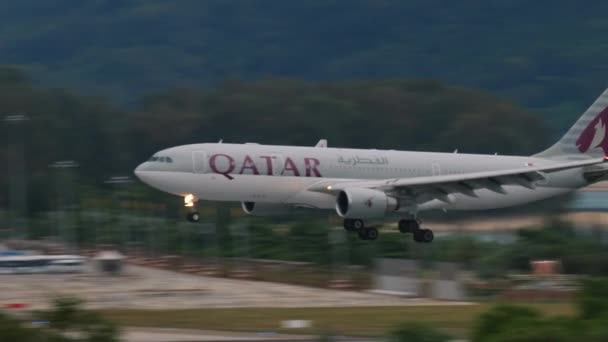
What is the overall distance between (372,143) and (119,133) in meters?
22.9

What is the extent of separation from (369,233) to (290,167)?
485 cm

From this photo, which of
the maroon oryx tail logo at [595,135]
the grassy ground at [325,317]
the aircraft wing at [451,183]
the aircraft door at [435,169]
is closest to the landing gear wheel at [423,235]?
the aircraft wing at [451,183]

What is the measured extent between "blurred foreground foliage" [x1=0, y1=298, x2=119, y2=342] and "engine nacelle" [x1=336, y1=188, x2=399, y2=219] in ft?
79.5

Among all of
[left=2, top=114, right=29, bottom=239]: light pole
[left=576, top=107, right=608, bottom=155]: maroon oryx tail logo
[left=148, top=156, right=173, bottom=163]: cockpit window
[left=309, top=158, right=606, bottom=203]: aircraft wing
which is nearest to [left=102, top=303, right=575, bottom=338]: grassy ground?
[left=309, top=158, right=606, bottom=203]: aircraft wing

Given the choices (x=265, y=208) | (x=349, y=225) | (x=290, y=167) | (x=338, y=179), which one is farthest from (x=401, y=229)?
(x=290, y=167)

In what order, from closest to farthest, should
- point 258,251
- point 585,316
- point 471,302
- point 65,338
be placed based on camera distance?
point 65,338
point 585,316
point 471,302
point 258,251

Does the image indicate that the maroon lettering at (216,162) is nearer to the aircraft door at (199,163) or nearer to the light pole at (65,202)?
the aircraft door at (199,163)

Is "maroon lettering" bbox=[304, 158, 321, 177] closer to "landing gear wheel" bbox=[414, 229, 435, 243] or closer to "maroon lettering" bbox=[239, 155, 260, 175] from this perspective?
"maroon lettering" bbox=[239, 155, 260, 175]

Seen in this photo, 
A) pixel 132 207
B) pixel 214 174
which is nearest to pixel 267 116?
pixel 132 207

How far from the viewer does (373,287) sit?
48906mm

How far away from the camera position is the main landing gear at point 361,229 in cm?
5100

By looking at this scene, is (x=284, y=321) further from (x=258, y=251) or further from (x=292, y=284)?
(x=258, y=251)

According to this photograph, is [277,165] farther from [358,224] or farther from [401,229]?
[401,229]

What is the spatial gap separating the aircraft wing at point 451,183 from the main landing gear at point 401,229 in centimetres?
134
